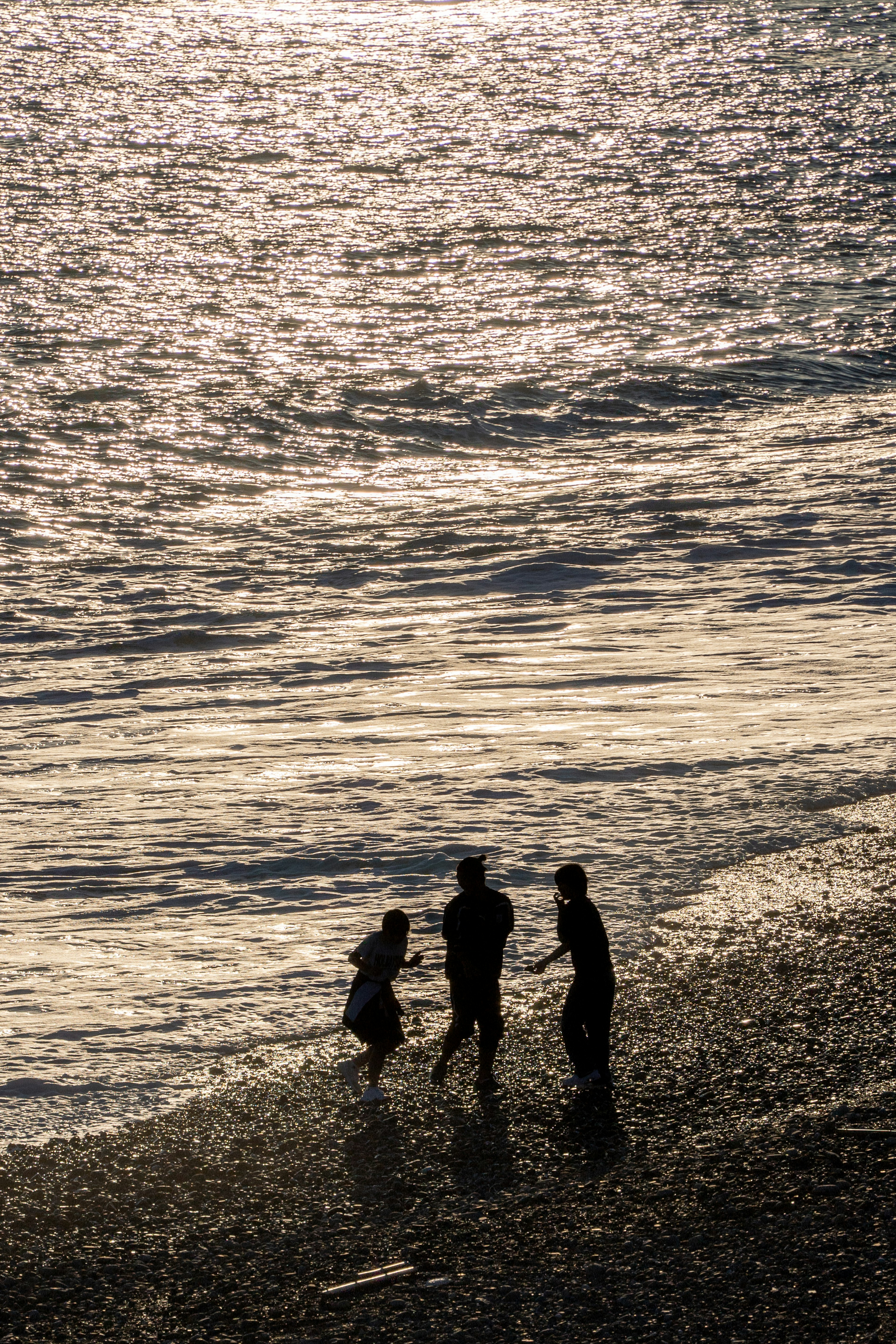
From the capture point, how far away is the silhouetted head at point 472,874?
6.53m

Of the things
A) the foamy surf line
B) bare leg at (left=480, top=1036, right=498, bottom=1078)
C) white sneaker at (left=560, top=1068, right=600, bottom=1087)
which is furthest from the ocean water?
white sneaker at (left=560, top=1068, right=600, bottom=1087)

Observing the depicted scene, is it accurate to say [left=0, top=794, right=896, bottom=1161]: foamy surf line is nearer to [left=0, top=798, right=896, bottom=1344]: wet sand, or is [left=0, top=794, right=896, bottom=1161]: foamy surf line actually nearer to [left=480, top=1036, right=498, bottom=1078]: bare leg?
[left=0, top=798, right=896, bottom=1344]: wet sand

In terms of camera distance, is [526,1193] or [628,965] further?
[628,965]

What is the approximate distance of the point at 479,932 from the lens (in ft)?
21.4

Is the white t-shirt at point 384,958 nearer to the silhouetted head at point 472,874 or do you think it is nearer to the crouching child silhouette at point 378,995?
the crouching child silhouette at point 378,995

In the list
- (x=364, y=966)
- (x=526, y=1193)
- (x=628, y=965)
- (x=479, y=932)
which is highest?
(x=479, y=932)

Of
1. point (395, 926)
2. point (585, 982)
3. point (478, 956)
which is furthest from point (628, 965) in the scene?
point (395, 926)

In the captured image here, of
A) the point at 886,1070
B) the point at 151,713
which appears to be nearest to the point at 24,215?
the point at 151,713

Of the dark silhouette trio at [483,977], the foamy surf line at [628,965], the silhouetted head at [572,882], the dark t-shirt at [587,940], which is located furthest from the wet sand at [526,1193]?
the silhouetted head at [572,882]

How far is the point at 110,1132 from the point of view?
6555 millimetres

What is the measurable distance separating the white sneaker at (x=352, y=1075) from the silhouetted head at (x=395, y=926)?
664 mm

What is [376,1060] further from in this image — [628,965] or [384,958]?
[628,965]

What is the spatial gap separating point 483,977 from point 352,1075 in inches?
31.9

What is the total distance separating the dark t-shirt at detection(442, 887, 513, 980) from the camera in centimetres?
651
